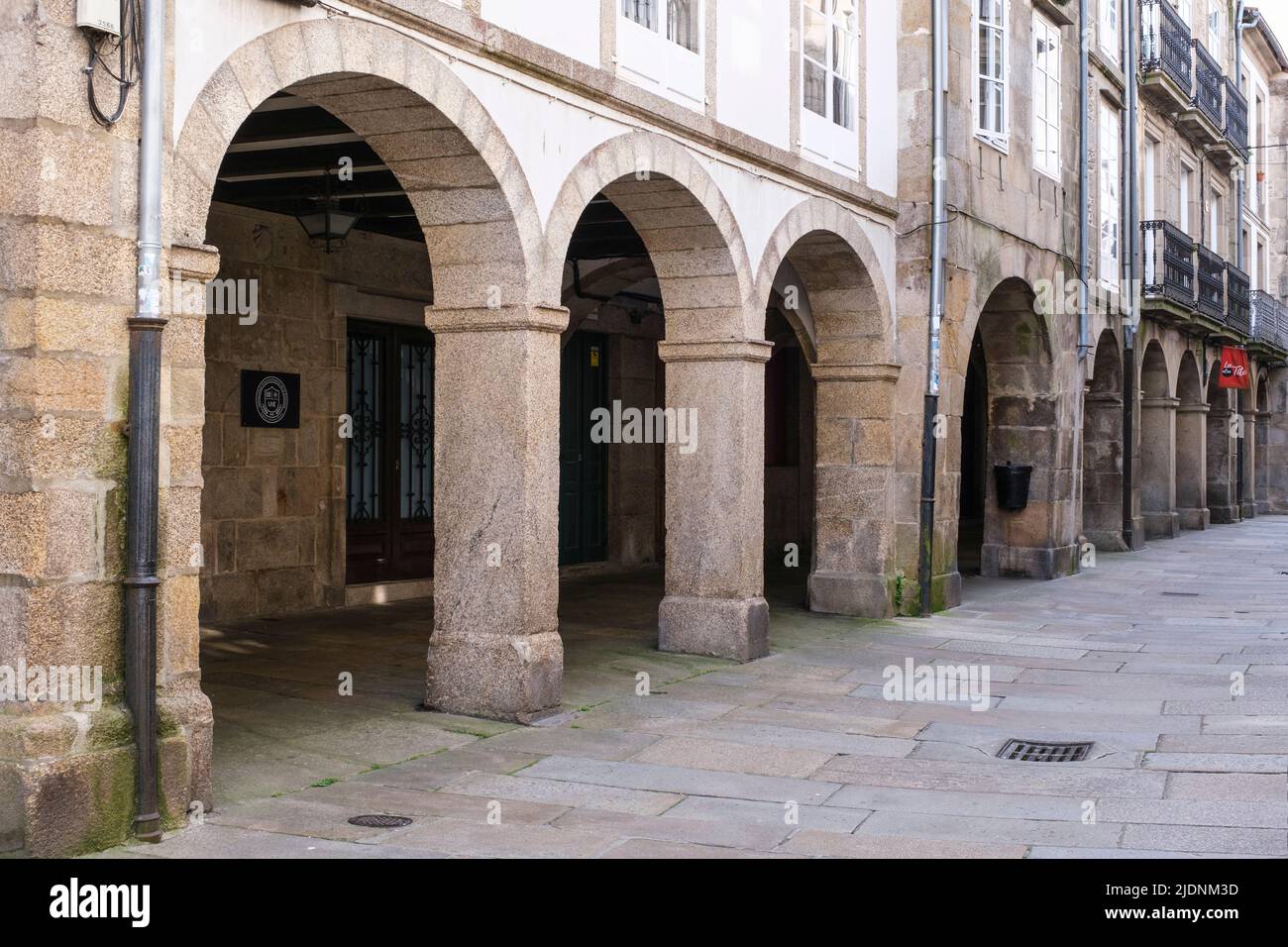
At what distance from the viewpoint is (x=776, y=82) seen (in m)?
10.5

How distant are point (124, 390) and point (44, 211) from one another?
670 mm

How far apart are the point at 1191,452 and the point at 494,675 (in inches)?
821

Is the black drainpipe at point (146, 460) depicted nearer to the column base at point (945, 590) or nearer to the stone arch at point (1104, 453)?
the column base at point (945, 590)

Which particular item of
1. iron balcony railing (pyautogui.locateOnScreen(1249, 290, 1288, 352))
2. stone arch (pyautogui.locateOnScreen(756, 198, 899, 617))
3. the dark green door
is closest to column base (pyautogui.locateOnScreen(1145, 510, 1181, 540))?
iron balcony railing (pyautogui.locateOnScreen(1249, 290, 1288, 352))

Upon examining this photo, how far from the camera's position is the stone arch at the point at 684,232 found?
28.8ft

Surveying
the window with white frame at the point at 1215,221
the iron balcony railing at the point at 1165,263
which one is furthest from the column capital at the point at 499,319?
the window with white frame at the point at 1215,221

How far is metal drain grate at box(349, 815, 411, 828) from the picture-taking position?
570cm

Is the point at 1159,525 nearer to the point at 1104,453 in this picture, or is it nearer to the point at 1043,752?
the point at 1104,453

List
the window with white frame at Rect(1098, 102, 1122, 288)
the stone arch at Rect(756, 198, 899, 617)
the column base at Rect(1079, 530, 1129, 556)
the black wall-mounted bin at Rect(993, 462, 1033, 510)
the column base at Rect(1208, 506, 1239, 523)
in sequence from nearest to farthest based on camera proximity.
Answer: the stone arch at Rect(756, 198, 899, 617) → the black wall-mounted bin at Rect(993, 462, 1033, 510) → the window with white frame at Rect(1098, 102, 1122, 288) → the column base at Rect(1079, 530, 1129, 556) → the column base at Rect(1208, 506, 1239, 523)

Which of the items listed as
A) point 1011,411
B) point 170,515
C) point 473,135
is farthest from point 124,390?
point 1011,411

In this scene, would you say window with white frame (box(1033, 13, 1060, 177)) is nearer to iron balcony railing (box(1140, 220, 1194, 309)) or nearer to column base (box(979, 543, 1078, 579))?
column base (box(979, 543, 1078, 579))

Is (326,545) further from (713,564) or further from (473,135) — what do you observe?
(473,135)

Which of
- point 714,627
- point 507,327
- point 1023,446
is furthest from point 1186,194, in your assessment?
point 507,327

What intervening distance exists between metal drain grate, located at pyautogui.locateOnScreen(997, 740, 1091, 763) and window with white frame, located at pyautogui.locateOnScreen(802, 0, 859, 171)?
5.12 metres
